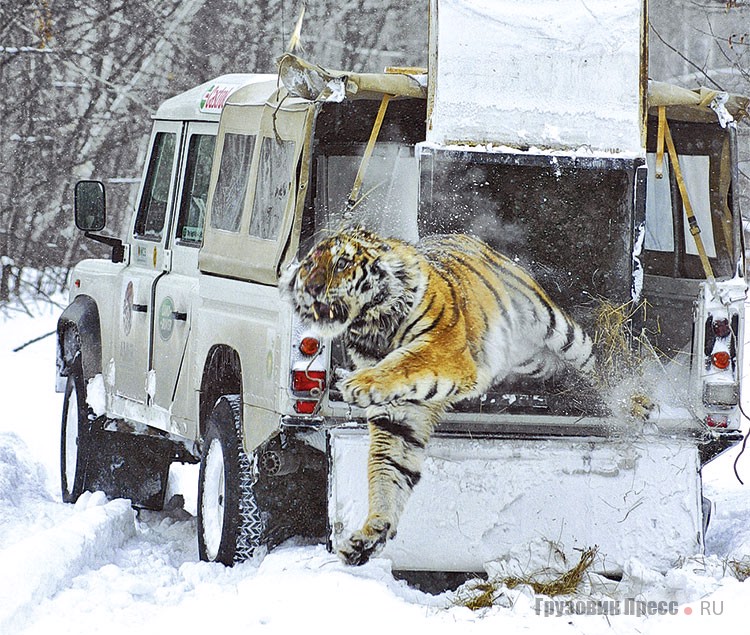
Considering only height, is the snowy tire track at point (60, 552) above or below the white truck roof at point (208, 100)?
below

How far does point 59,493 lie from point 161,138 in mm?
2603

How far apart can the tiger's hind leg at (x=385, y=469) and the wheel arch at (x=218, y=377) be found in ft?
3.85

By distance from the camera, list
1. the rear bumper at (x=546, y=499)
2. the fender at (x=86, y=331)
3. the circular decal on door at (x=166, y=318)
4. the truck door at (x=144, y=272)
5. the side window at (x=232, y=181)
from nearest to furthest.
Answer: the rear bumper at (x=546, y=499)
the side window at (x=232, y=181)
the circular decal on door at (x=166, y=318)
the truck door at (x=144, y=272)
the fender at (x=86, y=331)

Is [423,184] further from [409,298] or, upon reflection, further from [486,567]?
[486,567]

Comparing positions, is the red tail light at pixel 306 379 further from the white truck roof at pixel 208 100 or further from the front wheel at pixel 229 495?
the white truck roof at pixel 208 100

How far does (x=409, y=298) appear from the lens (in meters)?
6.07

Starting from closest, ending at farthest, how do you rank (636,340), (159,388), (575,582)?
(575,582)
(636,340)
(159,388)

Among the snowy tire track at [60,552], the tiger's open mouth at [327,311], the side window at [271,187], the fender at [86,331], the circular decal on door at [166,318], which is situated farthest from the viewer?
the fender at [86,331]

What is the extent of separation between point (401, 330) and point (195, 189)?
2302mm

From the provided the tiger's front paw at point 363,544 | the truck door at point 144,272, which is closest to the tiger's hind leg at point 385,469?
the tiger's front paw at point 363,544

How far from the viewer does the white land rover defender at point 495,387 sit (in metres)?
6.09

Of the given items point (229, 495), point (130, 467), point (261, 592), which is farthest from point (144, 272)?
point (261, 592)

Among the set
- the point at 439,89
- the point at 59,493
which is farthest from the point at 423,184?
the point at 59,493

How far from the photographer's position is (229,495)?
260 inches
